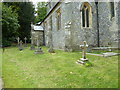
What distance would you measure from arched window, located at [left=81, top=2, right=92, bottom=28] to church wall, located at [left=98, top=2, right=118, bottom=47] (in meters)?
1.11

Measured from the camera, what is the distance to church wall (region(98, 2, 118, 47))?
10.0 meters

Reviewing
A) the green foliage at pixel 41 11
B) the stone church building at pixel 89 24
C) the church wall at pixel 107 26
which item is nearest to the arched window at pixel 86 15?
the stone church building at pixel 89 24

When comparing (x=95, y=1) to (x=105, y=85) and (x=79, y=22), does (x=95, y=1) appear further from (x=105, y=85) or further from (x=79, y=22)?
(x=105, y=85)

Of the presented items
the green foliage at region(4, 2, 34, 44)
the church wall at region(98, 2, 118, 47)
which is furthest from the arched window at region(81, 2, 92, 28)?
the green foliage at region(4, 2, 34, 44)

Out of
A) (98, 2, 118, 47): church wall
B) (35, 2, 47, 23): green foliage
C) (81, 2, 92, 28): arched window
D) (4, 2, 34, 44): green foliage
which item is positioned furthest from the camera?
(35, 2, 47, 23): green foliage

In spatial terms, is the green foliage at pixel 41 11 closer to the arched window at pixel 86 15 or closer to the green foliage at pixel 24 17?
the green foliage at pixel 24 17

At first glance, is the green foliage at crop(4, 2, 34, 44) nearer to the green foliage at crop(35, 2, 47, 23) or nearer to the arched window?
the green foliage at crop(35, 2, 47, 23)

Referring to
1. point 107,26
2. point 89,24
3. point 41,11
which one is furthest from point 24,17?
point 107,26

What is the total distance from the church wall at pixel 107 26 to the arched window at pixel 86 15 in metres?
1.11

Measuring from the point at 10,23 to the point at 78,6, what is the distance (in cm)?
1262

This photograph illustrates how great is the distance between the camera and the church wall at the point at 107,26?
10031 mm

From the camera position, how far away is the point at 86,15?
11664mm

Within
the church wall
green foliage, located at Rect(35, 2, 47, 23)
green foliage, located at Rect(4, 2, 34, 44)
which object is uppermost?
green foliage, located at Rect(35, 2, 47, 23)

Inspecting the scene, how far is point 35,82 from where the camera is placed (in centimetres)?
347
